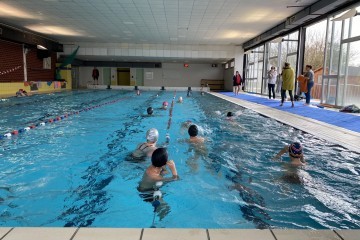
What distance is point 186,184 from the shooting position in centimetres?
321

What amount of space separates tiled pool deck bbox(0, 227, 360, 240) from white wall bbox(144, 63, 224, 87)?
2697cm

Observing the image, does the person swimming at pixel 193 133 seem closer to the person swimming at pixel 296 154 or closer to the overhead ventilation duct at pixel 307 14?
the person swimming at pixel 296 154

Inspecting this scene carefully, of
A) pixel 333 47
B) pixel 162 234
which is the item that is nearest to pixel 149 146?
pixel 162 234

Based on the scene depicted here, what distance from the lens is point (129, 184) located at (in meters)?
3.18

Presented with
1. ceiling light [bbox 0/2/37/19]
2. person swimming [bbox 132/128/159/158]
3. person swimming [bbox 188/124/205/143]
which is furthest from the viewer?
ceiling light [bbox 0/2/37/19]

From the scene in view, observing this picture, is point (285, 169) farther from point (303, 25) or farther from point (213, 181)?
point (303, 25)

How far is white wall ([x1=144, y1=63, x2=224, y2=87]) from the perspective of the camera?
2838 centimetres

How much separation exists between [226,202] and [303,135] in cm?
340

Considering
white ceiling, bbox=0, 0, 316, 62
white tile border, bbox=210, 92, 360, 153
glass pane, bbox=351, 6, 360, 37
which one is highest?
white ceiling, bbox=0, 0, 316, 62

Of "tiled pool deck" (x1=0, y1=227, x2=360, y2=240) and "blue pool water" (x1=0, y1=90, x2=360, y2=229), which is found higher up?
"tiled pool deck" (x1=0, y1=227, x2=360, y2=240)

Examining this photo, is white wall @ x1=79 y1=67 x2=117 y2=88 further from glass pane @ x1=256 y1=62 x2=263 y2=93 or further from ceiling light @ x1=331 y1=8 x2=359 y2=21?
ceiling light @ x1=331 y1=8 x2=359 y2=21

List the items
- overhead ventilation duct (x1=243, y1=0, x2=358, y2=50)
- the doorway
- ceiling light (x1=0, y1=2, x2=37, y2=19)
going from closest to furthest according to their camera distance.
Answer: overhead ventilation duct (x1=243, y1=0, x2=358, y2=50), ceiling light (x1=0, y1=2, x2=37, y2=19), the doorway

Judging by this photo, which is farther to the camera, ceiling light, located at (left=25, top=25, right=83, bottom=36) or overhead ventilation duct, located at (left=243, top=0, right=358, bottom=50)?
ceiling light, located at (left=25, top=25, right=83, bottom=36)

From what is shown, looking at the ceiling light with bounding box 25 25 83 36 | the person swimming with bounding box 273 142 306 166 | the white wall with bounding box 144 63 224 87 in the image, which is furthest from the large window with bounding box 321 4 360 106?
the white wall with bounding box 144 63 224 87
